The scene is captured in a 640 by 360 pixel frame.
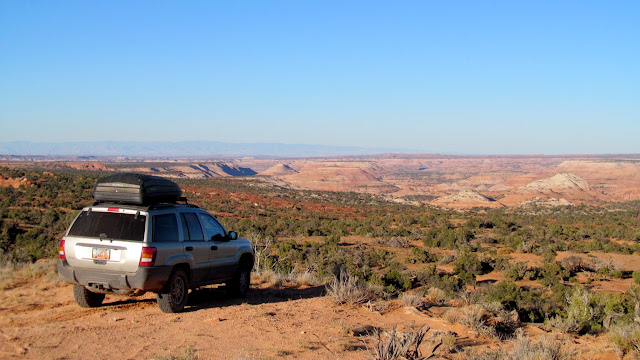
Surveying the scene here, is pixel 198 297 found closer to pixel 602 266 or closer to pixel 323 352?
pixel 323 352

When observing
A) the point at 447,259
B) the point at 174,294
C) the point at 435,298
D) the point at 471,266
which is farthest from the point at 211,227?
the point at 447,259

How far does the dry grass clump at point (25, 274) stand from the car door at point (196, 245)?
3.75m

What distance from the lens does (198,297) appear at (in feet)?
29.9

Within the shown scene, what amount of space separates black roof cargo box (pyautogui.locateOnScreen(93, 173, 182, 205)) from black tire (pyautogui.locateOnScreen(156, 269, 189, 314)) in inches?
47.8

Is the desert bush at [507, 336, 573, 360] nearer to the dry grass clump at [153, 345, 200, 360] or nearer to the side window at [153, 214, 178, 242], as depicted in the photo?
the dry grass clump at [153, 345, 200, 360]

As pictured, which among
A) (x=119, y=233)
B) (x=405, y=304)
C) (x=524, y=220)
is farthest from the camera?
(x=524, y=220)

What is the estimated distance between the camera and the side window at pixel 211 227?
27.5 feet

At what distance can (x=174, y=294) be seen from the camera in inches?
295

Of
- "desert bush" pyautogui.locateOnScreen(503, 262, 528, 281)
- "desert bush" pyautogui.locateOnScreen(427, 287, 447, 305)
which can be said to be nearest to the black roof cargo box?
"desert bush" pyautogui.locateOnScreen(427, 287, 447, 305)

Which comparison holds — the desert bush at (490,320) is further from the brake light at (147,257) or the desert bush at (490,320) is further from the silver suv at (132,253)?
the brake light at (147,257)

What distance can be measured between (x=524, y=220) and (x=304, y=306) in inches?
1479

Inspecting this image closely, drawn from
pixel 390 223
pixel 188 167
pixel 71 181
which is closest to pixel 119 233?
pixel 390 223

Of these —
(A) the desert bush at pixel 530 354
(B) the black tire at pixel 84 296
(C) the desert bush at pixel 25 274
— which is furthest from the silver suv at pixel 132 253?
(A) the desert bush at pixel 530 354

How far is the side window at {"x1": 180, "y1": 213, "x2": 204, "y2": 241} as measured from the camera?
779 centimetres
